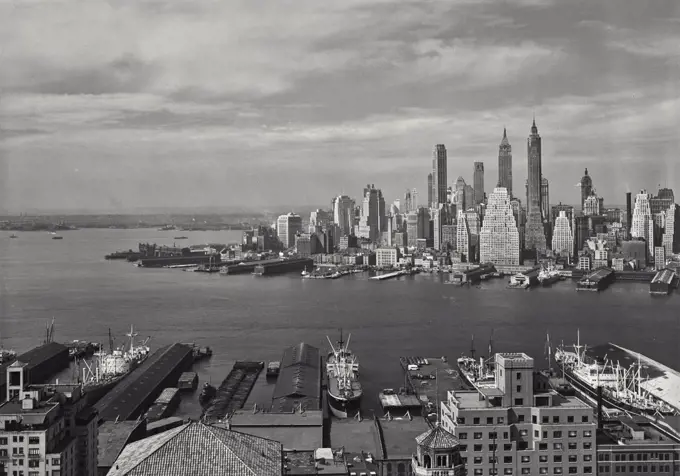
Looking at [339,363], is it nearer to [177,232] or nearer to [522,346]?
[522,346]

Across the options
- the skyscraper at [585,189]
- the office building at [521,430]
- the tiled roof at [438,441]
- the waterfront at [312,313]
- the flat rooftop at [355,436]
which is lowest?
the waterfront at [312,313]

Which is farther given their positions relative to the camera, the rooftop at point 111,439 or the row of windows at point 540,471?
the rooftop at point 111,439

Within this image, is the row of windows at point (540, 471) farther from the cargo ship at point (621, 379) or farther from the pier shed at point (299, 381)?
the pier shed at point (299, 381)

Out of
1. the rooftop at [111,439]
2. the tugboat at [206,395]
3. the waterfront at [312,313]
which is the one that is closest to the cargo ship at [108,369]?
the waterfront at [312,313]

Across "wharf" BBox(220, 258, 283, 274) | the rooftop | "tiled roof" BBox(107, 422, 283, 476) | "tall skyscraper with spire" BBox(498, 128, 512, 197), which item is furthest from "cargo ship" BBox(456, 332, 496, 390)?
"tall skyscraper with spire" BBox(498, 128, 512, 197)

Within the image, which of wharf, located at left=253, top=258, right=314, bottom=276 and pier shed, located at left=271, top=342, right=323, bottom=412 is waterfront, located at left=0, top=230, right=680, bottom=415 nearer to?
pier shed, located at left=271, top=342, right=323, bottom=412
